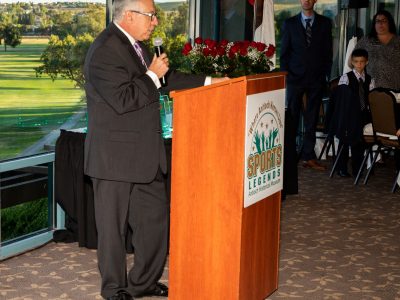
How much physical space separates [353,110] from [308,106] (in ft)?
2.87

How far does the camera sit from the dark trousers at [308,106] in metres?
9.51

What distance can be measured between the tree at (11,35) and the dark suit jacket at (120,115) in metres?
1.92

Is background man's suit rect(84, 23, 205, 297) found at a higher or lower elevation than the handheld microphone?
lower

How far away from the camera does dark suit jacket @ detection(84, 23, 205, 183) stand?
4.22 m

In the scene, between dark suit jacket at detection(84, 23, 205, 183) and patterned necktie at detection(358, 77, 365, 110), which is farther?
patterned necktie at detection(358, 77, 365, 110)

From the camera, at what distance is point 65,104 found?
6.82 meters

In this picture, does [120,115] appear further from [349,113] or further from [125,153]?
[349,113]

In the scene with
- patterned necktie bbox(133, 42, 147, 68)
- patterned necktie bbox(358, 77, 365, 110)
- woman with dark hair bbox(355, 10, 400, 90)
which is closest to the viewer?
patterned necktie bbox(133, 42, 147, 68)

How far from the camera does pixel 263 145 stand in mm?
4125

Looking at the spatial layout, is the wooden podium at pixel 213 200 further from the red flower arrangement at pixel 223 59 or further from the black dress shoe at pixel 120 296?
the red flower arrangement at pixel 223 59

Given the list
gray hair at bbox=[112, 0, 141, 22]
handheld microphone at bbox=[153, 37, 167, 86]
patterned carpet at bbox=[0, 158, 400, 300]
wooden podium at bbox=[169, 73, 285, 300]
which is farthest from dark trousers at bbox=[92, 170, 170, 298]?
gray hair at bbox=[112, 0, 141, 22]

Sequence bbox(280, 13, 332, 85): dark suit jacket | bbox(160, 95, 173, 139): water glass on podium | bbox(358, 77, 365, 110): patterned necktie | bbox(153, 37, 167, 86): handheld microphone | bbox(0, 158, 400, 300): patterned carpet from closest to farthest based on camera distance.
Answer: bbox(153, 37, 167, 86): handheld microphone, bbox(0, 158, 400, 300): patterned carpet, bbox(160, 95, 173, 139): water glass on podium, bbox(358, 77, 365, 110): patterned necktie, bbox(280, 13, 332, 85): dark suit jacket

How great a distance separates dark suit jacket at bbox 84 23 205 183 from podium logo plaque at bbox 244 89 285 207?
54 centimetres

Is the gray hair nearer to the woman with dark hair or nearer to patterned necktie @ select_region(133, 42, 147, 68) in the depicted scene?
patterned necktie @ select_region(133, 42, 147, 68)
